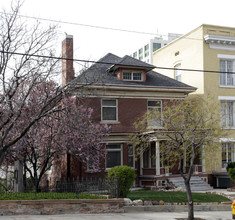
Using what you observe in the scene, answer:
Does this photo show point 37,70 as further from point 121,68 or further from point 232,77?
point 232,77

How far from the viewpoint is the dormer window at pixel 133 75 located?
95.9 ft

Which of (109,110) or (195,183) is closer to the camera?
(195,183)

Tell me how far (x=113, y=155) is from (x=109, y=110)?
132 inches

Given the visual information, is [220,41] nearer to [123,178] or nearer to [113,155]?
[113,155]

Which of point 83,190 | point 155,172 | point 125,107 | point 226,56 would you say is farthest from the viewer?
point 226,56

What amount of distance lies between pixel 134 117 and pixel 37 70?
41.9 feet

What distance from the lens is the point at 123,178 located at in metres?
18.9

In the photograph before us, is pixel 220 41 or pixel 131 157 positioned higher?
pixel 220 41

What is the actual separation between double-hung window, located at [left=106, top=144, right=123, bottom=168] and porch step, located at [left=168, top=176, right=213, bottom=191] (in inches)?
158

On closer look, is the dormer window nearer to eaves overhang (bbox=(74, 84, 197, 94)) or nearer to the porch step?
eaves overhang (bbox=(74, 84, 197, 94))

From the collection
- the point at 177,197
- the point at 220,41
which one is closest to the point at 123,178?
the point at 177,197

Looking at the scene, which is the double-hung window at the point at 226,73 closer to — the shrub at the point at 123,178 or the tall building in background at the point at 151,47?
the shrub at the point at 123,178

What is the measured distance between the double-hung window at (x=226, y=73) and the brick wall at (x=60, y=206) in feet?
59.6

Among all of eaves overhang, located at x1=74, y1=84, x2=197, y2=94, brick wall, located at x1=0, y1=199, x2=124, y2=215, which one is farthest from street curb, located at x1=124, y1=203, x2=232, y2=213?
eaves overhang, located at x1=74, y1=84, x2=197, y2=94
